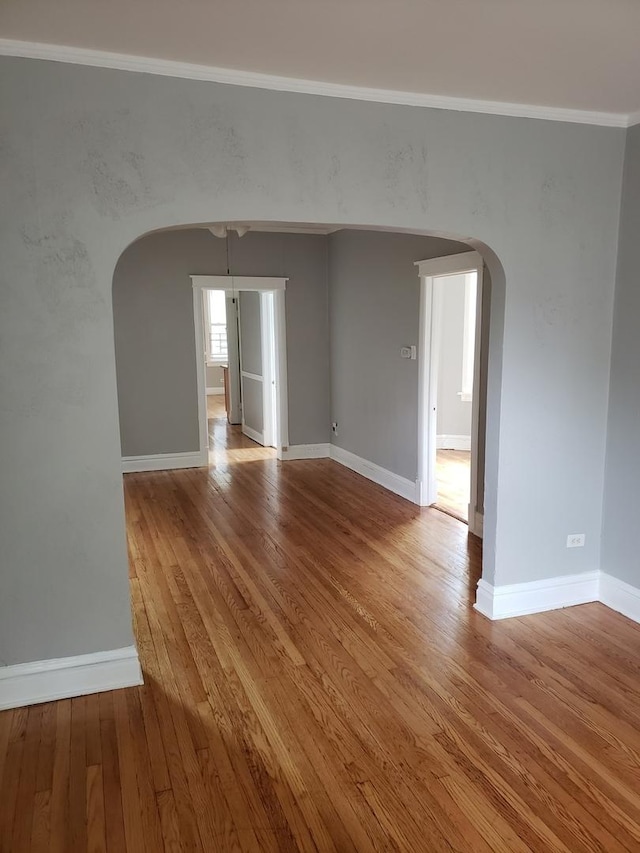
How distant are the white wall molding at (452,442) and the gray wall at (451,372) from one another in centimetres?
5

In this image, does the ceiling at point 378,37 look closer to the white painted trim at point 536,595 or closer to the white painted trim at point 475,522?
the white painted trim at point 536,595

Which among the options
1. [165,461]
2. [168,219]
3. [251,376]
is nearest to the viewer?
[168,219]

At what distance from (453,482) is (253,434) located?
3523 millimetres

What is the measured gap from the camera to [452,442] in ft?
27.8

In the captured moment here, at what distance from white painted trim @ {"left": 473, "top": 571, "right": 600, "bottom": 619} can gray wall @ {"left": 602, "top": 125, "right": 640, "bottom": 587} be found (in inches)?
7.2

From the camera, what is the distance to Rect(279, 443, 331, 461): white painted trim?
785 cm

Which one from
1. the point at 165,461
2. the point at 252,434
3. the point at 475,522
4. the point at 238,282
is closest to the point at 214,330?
the point at 252,434

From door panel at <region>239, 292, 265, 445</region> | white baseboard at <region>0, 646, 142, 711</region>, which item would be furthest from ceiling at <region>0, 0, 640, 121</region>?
door panel at <region>239, 292, 265, 445</region>

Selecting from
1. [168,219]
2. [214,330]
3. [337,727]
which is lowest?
[337,727]

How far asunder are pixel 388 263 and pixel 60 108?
4.03m

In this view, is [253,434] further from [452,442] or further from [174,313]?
[452,442]

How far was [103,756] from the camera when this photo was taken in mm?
2490

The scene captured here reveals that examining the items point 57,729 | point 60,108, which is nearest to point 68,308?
point 60,108

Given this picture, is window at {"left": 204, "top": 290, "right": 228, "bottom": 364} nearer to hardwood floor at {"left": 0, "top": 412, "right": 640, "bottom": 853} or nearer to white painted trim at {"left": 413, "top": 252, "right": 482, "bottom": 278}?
white painted trim at {"left": 413, "top": 252, "right": 482, "bottom": 278}
